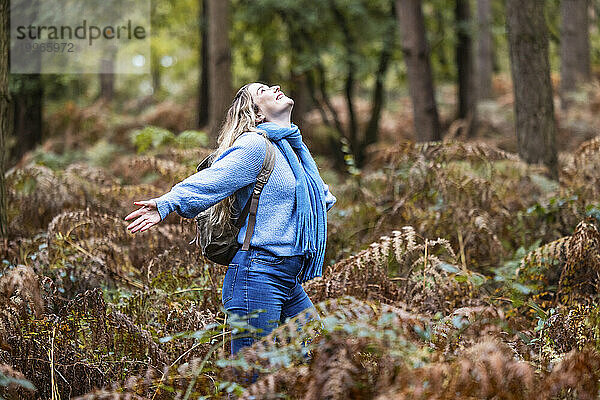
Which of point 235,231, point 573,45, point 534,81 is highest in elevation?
point 573,45

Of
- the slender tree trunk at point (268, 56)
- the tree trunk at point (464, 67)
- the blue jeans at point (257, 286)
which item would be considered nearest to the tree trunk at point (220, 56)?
the slender tree trunk at point (268, 56)

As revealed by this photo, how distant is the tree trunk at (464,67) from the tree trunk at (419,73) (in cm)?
396

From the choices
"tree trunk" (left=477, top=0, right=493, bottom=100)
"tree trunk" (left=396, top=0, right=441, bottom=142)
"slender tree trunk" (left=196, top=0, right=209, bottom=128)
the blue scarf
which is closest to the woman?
the blue scarf

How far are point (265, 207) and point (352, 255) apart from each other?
228cm

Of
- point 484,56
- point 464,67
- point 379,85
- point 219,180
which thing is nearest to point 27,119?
point 379,85

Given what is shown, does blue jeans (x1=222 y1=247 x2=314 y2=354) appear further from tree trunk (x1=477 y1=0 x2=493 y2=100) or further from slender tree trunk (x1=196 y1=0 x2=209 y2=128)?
tree trunk (x1=477 y1=0 x2=493 y2=100)

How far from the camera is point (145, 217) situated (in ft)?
10.8

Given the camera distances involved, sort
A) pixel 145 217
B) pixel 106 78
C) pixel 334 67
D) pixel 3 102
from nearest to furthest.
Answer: pixel 145 217
pixel 3 102
pixel 334 67
pixel 106 78

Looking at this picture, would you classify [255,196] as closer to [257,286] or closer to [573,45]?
[257,286]


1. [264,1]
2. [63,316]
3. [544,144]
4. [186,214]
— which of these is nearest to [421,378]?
[186,214]

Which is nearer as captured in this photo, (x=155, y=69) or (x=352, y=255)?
(x=352, y=255)

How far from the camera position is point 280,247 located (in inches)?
142

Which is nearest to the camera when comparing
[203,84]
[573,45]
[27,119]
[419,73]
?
[419,73]

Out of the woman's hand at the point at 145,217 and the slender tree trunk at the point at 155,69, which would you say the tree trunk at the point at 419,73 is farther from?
the slender tree trunk at the point at 155,69
